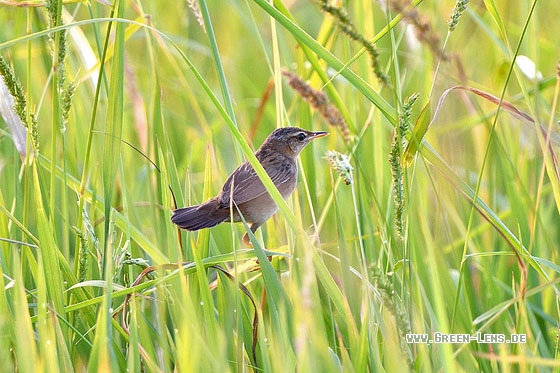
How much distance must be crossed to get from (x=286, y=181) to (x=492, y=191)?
2.96 feet

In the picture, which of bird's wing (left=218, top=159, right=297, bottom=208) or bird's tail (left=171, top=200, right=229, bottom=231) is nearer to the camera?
bird's tail (left=171, top=200, right=229, bottom=231)

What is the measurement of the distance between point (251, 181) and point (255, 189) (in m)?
0.04

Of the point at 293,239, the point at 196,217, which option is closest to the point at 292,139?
the point at 196,217

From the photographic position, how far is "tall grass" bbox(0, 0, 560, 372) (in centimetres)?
190

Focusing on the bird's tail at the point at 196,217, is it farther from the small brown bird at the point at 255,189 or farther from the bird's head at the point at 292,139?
the bird's head at the point at 292,139

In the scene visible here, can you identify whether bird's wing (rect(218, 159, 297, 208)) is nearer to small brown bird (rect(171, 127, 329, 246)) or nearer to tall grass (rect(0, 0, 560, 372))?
small brown bird (rect(171, 127, 329, 246))

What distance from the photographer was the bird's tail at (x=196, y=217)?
2.60 metres

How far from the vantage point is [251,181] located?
3143 millimetres

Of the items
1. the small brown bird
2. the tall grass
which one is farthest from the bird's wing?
the tall grass

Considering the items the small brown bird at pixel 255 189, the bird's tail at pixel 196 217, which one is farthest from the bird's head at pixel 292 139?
the bird's tail at pixel 196 217

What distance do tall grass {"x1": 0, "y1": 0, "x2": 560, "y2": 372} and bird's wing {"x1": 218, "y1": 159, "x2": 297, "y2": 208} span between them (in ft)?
0.34

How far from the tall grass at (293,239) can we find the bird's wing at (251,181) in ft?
0.34

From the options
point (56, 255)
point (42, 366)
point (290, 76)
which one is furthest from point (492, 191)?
→ point (42, 366)

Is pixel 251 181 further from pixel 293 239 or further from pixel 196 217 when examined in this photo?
pixel 293 239
